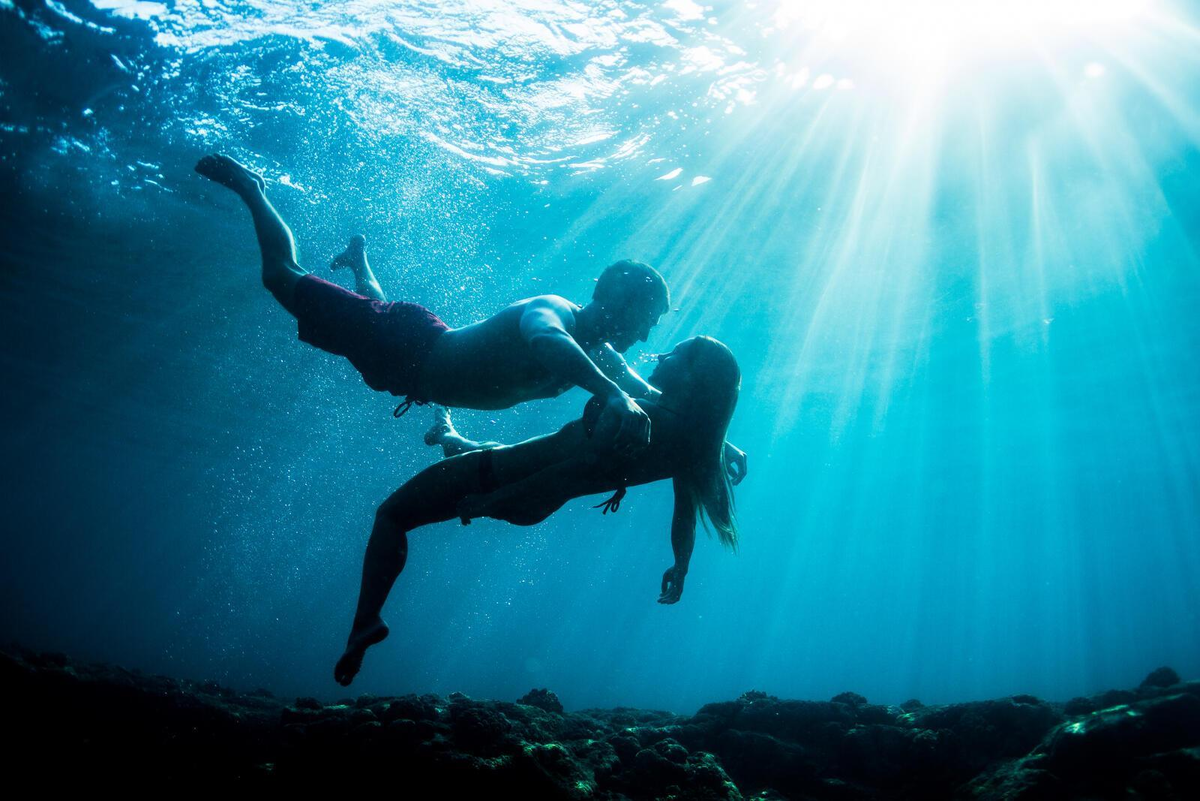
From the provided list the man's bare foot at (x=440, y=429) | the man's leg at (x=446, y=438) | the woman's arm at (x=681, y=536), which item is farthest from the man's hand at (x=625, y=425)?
the man's bare foot at (x=440, y=429)

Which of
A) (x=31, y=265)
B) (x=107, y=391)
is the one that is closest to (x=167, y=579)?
(x=107, y=391)

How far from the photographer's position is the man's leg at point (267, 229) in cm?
353

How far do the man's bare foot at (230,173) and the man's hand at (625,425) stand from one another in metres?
3.38

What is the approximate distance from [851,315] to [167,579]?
133 meters

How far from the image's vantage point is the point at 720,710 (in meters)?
5.14

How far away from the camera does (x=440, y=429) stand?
13.8 feet

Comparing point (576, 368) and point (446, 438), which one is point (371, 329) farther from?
point (576, 368)

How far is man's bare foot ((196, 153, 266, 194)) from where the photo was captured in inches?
153

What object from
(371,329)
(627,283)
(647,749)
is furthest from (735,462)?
(371,329)

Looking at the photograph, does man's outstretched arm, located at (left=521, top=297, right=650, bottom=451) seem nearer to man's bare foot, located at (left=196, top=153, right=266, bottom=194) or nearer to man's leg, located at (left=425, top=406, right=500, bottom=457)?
man's leg, located at (left=425, top=406, right=500, bottom=457)

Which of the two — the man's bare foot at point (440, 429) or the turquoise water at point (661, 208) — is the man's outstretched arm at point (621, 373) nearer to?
the man's bare foot at point (440, 429)

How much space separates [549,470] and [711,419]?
3.16 feet

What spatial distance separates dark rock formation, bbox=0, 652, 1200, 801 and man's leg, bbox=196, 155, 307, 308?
2.75 m

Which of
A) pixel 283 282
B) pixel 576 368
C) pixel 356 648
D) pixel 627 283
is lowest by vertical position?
pixel 356 648
